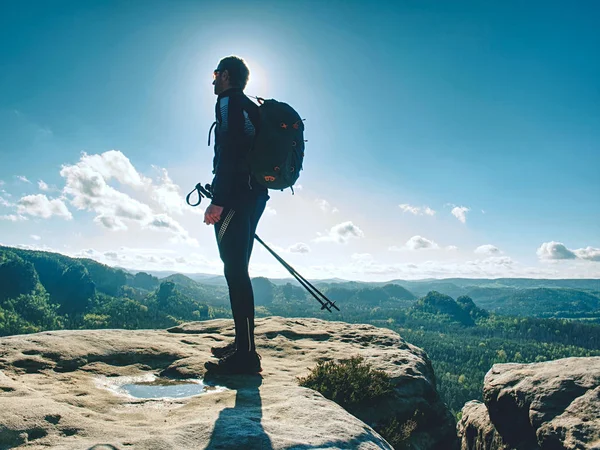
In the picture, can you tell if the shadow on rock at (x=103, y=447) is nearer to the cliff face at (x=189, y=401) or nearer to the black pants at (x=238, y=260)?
the cliff face at (x=189, y=401)

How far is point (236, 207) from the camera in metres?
6.84

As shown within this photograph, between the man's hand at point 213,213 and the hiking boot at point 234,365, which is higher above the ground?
the man's hand at point 213,213

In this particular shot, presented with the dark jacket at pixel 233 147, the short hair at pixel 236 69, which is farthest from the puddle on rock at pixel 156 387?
the short hair at pixel 236 69

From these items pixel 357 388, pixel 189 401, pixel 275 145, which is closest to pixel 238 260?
pixel 275 145

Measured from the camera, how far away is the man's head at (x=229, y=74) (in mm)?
7332

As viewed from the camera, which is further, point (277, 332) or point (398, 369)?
point (277, 332)

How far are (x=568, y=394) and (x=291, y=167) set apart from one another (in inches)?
A: 294

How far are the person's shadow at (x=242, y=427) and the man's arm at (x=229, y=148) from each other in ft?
11.3

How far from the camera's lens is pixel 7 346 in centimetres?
686

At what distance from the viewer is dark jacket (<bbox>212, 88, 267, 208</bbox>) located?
669 cm

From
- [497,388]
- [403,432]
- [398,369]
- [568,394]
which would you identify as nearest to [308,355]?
[398,369]

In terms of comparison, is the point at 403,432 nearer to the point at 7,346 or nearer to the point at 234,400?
the point at 234,400

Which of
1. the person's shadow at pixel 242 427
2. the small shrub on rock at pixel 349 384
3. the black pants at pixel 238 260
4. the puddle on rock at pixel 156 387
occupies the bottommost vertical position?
the small shrub on rock at pixel 349 384

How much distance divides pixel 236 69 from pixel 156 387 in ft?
21.3
